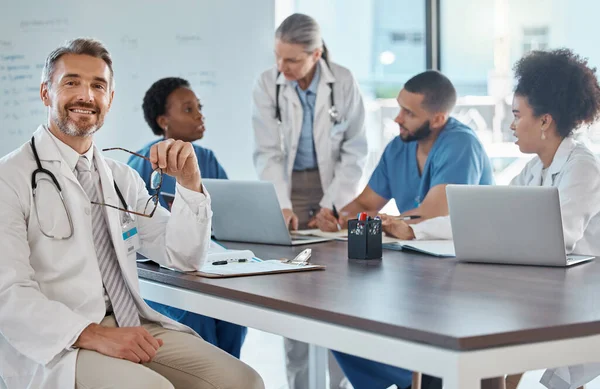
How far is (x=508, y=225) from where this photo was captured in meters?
1.97

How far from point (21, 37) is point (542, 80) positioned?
2491 millimetres

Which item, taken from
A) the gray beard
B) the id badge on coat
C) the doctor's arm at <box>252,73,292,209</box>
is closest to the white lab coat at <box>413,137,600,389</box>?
the id badge on coat

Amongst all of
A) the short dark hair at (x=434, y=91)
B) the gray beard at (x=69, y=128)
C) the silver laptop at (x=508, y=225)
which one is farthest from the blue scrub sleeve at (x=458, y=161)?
the gray beard at (x=69, y=128)

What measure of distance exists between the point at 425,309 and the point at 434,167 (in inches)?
63.8

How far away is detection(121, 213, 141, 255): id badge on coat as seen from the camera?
1916 millimetres

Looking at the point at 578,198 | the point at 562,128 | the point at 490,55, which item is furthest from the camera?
the point at 490,55

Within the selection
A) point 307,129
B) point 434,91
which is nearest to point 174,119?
point 307,129

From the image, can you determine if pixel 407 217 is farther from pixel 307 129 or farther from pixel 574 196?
pixel 307 129

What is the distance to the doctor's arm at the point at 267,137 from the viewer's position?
→ 3.56 meters

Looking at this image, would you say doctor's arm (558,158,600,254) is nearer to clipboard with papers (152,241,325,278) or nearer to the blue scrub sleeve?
the blue scrub sleeve

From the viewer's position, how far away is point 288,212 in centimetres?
297

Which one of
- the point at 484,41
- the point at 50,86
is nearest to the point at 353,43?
the point at 484,41

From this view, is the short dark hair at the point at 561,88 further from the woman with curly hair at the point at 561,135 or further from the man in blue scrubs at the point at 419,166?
the man in blue scrubs at the point at 419,166

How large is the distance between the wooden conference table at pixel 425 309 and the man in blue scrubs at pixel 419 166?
0.73 metres
